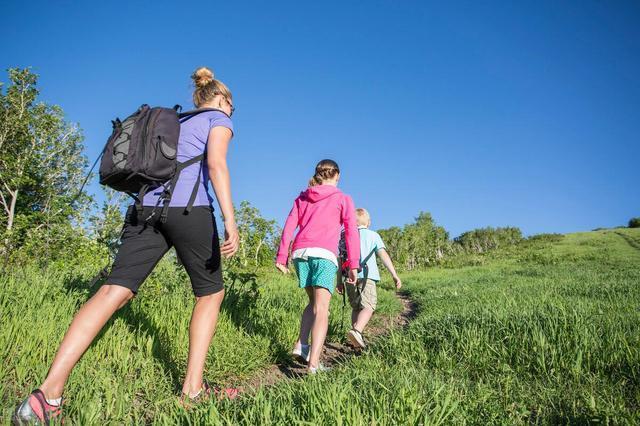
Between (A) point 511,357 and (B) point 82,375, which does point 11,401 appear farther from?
(A) point 511,357

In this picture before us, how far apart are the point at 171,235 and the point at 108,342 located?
1.46 m

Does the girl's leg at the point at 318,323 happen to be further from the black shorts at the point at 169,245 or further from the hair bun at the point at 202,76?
the hair bun at the point at 202,76

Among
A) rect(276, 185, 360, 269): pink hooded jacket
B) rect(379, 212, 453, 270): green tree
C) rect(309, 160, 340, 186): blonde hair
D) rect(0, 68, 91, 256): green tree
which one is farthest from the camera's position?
rect(379, 212, 453, 270): green tree

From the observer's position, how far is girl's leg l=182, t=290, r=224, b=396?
8.04 feet

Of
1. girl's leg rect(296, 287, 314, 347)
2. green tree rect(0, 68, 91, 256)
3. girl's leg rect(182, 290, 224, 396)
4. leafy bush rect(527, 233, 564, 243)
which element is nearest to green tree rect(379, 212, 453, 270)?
leafy bush rect(527, 233, 564, 243)

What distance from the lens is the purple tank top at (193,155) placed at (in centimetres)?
241

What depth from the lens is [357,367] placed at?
2.92 metres

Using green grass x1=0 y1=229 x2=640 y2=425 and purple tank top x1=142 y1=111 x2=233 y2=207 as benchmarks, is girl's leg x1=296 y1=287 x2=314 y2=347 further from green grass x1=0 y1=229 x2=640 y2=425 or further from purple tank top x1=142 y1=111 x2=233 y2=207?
purple tank top x1=142 y1=111 x2=233 y2=207

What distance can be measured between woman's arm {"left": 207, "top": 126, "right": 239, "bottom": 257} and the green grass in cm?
93

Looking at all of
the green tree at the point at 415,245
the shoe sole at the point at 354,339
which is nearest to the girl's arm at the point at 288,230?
the shoe sole at the point at 354,339

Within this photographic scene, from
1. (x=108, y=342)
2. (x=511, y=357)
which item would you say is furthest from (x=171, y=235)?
(x=511, y=357)

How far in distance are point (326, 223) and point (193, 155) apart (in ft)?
4.97

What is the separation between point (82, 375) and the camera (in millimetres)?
2629

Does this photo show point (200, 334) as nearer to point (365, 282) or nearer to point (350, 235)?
point (350, 235)
